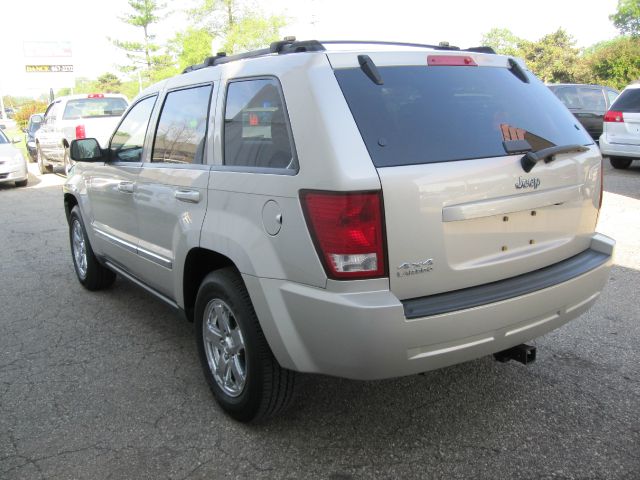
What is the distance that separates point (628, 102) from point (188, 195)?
34.2 ft

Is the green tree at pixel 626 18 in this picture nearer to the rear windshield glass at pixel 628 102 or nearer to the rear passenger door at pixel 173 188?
the rear windshield glass at pixel 628 102

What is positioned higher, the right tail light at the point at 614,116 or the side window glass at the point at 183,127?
the right tail light at the point at 614,116

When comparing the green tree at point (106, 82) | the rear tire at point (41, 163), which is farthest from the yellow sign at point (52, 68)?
the rear tire at point (41, 163)

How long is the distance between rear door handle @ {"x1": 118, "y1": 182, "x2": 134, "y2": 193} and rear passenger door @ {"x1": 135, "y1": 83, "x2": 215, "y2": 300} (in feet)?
0.43

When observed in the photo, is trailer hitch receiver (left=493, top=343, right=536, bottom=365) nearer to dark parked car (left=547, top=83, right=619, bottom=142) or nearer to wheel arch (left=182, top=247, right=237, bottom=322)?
wheel arch (left=182, top=247, right=237, bottom=322)

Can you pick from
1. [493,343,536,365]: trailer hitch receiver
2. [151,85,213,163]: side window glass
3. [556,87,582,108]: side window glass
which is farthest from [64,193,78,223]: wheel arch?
[556,87,582,108]: side window glass

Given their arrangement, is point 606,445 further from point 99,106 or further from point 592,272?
point 99,106

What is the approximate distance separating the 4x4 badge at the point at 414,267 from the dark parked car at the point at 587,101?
13.6 metres

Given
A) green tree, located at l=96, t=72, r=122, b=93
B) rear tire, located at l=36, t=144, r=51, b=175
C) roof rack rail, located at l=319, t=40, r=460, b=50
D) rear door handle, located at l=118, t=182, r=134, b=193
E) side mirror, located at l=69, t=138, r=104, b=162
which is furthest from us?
green tree, located at l=96, t=72, r=122, b=93

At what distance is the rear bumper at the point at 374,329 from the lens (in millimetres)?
2312

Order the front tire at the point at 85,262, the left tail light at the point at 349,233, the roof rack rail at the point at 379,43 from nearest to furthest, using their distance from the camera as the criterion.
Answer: the left tail light at the point at 349,233 < the roof rack rail at the point at 379,43 < the front tire at the point at 85,262

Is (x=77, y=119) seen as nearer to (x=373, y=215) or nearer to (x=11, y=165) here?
(x=11, y=165)

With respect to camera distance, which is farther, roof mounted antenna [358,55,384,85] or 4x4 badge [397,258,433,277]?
roof mounted antenna [358,55,384,85]

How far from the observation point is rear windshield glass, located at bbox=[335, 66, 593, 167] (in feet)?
8.01
